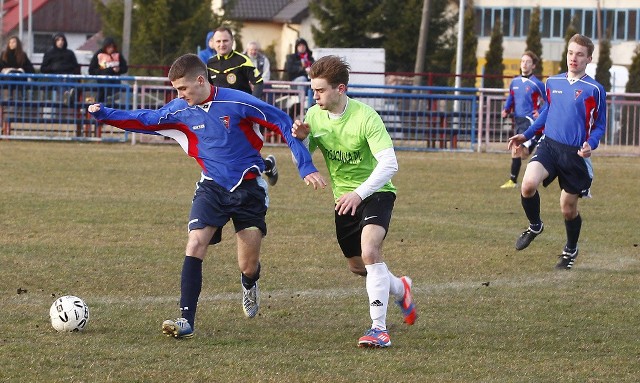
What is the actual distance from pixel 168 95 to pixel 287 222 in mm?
10019

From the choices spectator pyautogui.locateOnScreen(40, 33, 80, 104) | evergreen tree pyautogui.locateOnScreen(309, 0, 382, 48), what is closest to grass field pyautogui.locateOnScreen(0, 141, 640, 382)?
spectator pyautogui.locateOnScreen(40, 33, 80, 104)

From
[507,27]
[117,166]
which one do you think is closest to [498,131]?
[117,166]

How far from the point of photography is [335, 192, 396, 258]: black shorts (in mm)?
6781

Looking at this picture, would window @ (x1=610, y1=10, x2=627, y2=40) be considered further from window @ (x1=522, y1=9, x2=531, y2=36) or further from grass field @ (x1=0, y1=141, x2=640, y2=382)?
grass field @ (x1=0, y1=141, x2=640, y2=382)

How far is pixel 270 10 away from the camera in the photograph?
6988 centimetres

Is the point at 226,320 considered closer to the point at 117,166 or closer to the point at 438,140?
the point at 117,166

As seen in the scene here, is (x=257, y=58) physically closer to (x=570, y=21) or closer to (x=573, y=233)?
(x=573, y=233)

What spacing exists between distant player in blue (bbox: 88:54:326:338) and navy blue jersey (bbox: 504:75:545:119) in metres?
10.3

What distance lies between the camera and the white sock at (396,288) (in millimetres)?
6836

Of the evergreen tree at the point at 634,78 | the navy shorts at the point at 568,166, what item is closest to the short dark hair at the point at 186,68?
the navy shorts at the point at 568,166

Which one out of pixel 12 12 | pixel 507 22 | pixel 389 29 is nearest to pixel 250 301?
pixel 389 29

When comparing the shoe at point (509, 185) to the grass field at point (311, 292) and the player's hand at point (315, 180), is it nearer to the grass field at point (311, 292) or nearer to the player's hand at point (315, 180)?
the grass field at point (311, 292)

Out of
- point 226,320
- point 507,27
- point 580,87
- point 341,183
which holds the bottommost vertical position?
point 226,320

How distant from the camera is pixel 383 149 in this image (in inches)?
262
